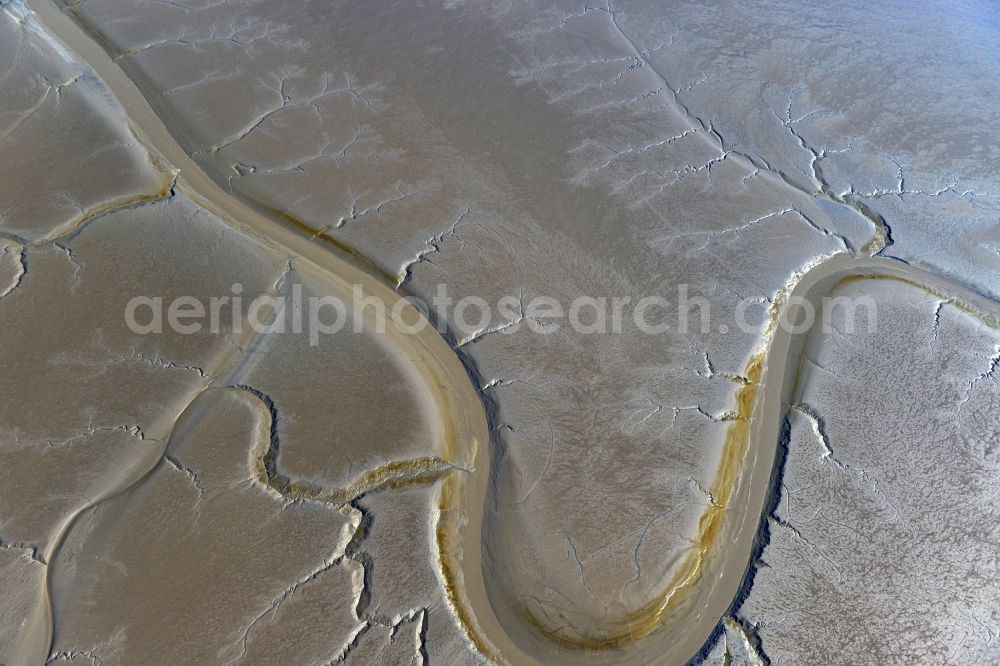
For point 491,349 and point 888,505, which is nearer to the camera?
point 888,505

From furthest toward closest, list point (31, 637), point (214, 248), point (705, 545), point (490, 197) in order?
1. point (490, 197)
2. point (214, 248)
3. point (705, 545)
4. point (31, 637)

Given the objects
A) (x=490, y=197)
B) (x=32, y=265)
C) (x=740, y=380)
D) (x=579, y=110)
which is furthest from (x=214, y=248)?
(x=740, y=380)

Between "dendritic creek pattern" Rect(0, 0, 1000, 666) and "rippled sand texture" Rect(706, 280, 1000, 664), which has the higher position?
"dendritic creek pattern" Rect(0, 0, 1000, 666)

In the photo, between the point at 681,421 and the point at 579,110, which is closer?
the point at 681,421

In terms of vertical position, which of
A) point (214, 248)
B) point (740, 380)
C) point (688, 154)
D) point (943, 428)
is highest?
point (214, 248)

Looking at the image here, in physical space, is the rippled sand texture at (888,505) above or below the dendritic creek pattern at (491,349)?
below

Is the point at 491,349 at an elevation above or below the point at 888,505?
above

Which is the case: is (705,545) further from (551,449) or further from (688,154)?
(688,154)

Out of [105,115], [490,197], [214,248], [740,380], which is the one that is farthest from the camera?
[105,115]
